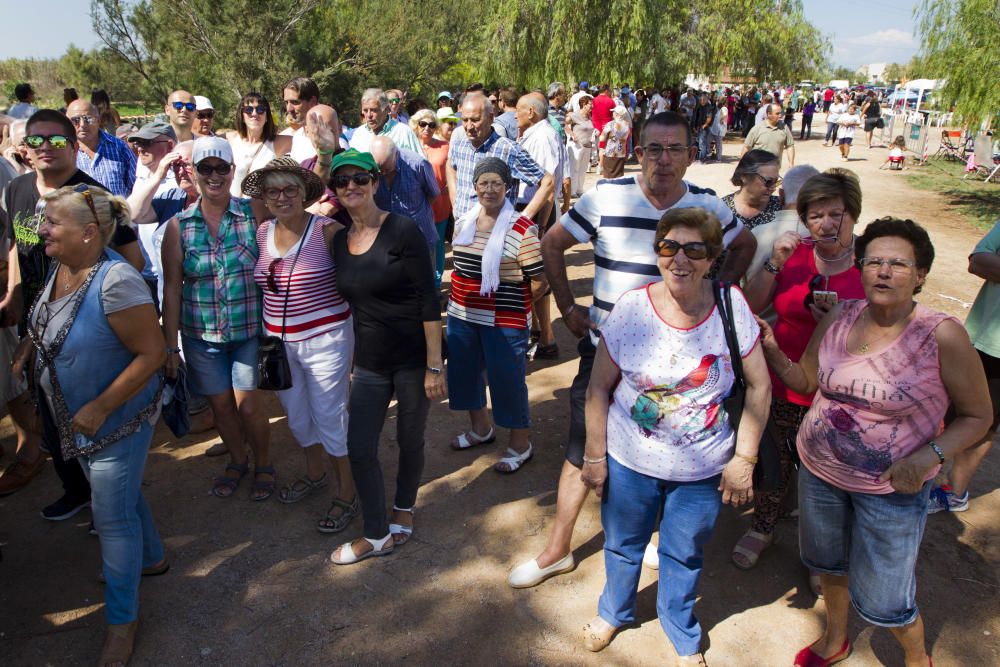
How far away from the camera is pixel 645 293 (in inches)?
99.4

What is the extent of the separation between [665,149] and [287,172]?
1785 millimetres

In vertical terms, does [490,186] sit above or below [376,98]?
below

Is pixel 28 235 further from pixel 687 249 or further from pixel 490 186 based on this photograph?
pixel 687 249

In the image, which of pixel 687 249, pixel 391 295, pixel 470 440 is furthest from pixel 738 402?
pixel 470 440

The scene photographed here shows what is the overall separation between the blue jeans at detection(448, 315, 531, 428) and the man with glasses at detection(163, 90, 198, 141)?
3489mm

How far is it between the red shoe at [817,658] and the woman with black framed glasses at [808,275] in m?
0.45

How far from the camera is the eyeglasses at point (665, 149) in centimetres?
301

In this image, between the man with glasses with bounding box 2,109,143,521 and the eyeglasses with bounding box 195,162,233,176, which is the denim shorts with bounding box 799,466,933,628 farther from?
the man with glasses with bounding box 2,109,143,521

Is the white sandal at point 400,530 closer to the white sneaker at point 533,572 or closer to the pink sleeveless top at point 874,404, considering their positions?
the white sneaker at point 533,572

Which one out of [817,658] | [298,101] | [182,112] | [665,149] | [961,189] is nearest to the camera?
[817,658]

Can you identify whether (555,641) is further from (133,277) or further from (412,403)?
(133,277)

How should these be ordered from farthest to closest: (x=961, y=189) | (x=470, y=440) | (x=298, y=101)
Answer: (x=961, y=189), (x=298, y=101), (x=470, y=440)

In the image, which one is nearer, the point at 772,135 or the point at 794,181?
the point at 794,181

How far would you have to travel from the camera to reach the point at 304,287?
3.38 metres
